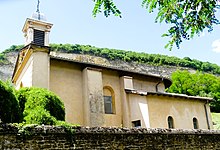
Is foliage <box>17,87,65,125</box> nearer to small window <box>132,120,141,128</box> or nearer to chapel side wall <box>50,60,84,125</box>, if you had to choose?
chapel side wall <box>50,60,84,125</box>

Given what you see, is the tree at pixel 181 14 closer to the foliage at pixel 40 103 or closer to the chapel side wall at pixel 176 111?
the foliage at pixel 40 103

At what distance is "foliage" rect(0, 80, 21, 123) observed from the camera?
8.63 meters

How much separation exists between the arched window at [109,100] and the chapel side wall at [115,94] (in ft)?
0.80

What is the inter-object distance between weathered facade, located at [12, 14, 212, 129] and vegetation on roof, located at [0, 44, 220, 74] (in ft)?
150

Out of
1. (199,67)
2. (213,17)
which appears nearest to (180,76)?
(199,67)

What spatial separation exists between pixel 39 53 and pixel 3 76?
40806 millimetres

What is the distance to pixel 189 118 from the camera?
66.3 feet

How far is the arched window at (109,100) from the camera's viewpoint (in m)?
20.3

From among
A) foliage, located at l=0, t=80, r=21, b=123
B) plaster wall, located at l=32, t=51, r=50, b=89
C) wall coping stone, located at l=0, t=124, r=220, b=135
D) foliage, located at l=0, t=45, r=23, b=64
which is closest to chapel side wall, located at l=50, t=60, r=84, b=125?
plaster wall, located at l=32, t=51, r=50, b=89

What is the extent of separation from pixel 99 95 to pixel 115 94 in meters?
2.43

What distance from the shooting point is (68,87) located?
18.8m

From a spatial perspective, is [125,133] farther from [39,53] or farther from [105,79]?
[105,79]

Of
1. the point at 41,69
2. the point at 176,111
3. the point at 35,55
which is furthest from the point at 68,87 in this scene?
the point at 176,111

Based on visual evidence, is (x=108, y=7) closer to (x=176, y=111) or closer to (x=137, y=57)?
(x=176, y=111)
